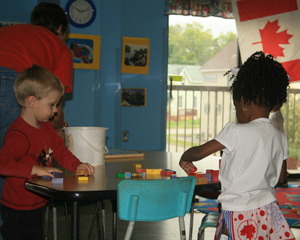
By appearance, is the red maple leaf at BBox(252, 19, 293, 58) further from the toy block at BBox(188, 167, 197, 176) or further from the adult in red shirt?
the toy block at BBox(188, 167, 197, 176)

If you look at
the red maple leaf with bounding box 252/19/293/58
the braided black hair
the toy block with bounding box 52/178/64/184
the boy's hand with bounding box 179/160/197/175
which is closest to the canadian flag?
the red maple leaf with bounding box 252/19/293/58

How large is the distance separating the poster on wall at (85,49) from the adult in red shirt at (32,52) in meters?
1.83

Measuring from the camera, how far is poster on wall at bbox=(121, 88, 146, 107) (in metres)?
4.01

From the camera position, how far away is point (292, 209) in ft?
10.5

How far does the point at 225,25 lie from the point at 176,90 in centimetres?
102

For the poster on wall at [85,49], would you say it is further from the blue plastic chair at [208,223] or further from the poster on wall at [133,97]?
the blue plastic chair at [208,223]

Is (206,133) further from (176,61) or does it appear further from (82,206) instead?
(82,206)

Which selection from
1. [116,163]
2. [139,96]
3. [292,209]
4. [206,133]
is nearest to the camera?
[116,163]

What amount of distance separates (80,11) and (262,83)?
271 centimetres

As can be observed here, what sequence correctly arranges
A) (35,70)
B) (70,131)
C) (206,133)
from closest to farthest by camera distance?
(35,70) < (70,131) < (206,133)

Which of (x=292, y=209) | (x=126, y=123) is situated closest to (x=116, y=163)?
(x=292, y=209)

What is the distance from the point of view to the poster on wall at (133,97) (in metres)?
4.01

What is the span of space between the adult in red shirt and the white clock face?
6.01 ft

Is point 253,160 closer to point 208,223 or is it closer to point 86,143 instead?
point 208,223
